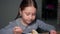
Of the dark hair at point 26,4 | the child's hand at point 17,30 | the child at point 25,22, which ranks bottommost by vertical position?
the child's hand at point 17,30

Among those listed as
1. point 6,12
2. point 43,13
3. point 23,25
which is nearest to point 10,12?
point 6,12

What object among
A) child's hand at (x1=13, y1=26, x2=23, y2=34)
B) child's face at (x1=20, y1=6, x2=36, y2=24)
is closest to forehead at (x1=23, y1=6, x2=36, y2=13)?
child's face at (x1=20, y1=6, x2=36, y2=24)

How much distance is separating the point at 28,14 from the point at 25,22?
0.06m

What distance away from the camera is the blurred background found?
118 centimetres

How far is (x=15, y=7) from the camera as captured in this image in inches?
46.5

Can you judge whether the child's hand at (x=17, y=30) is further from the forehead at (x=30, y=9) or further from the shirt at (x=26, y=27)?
the forehead at (x=30, y=9)

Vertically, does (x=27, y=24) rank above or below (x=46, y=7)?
below

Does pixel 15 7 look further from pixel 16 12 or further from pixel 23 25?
pixel 23 25

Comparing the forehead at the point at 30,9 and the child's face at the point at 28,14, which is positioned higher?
the forehead at the point at 30,9

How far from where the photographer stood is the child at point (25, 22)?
1176 millimetres

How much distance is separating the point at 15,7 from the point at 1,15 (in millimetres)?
113

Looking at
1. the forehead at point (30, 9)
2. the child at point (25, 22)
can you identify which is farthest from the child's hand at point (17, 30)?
the forehead at point (30, 9)

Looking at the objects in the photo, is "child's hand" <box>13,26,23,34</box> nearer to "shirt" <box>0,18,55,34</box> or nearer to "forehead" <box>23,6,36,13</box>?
"shirt" <box>0,18,55,34</box>

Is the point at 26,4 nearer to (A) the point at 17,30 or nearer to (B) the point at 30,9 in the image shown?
(B) the point at 30,9
